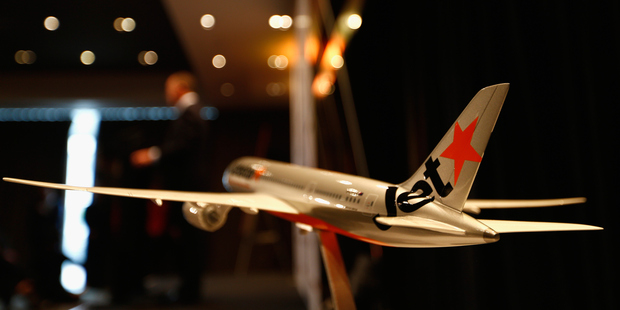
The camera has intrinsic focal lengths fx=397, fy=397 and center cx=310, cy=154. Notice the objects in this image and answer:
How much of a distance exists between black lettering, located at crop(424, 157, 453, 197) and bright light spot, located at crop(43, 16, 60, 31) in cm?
254

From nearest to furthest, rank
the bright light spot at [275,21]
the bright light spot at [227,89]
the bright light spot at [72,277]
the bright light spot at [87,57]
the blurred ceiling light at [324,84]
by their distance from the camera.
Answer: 1. the blurred ceiling light at [324,84]
2. the bright light spot at [72,277]
3. the bright light spot at [87,57]
4. the bright light spot at [275,21]
5. the bright light spot at [227,89]

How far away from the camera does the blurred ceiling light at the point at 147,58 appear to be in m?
4.29

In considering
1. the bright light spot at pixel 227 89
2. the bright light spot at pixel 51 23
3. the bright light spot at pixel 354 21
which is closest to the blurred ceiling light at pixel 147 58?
the bright light spot at pixel 227 89

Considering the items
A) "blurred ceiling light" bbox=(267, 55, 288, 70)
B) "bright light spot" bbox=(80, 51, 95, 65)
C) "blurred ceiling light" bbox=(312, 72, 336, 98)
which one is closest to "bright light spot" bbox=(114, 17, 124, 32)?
"bright light spot" bbox=(80, 51, 95, 65)

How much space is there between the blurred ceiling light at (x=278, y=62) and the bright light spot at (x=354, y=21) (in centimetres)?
286

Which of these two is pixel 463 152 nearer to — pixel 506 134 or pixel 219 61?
pixel 506 134

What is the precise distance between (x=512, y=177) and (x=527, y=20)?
0.45m

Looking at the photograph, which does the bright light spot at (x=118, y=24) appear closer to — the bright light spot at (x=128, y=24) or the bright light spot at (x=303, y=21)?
the bright light spot at (x=128, y=24)

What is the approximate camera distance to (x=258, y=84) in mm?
5969

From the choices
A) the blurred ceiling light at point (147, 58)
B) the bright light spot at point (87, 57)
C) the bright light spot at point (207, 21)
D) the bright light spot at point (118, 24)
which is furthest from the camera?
the blurred ceiling light at point (147, 58)

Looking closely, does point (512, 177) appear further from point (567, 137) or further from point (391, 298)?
point (391, 298)

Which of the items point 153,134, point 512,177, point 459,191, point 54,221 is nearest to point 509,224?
point 459,191

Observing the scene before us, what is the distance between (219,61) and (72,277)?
9.49ft

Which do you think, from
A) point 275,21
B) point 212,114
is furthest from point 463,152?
point 212,114
